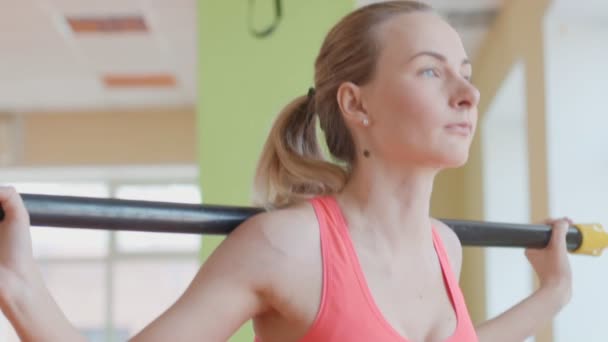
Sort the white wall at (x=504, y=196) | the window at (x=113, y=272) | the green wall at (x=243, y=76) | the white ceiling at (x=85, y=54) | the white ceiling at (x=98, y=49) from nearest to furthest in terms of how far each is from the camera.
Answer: the green wall at (x=243, y=76), the white ceiling at (x=98, y=49), the white ceiling at (x=85, y=54), the white wall at (x=504, y=196), the window at (x=113, y=272)

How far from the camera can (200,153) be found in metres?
3.25

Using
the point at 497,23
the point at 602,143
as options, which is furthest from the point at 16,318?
the point at 497,23

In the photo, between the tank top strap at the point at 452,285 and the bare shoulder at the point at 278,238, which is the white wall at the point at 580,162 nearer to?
the tank top strap at the point at 452,285

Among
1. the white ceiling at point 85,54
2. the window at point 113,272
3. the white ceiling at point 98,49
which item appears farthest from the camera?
the window at point 113,272

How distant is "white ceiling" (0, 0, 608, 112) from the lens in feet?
A: 15.0

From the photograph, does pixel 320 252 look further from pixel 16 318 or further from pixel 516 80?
pixel 516 80

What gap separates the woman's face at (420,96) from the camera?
116 centimetres

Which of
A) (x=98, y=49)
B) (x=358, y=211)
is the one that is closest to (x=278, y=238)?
(x=358, y=211)

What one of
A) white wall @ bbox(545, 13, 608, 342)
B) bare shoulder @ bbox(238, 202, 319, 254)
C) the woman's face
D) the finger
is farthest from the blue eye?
white wall @ bbox(545, 13, 608, 342)

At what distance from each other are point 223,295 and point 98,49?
15.1 feet

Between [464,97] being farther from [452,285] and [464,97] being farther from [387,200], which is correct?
[452,285]

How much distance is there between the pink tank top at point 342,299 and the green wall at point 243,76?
2037 millimetres

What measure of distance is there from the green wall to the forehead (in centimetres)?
197

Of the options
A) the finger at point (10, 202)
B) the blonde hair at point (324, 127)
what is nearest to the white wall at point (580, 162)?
the blonde hair at point (324, 127)
